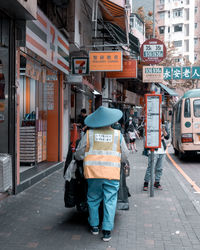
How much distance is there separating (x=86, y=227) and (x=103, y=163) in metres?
1.12

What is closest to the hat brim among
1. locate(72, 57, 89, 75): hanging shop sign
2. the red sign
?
the red sign

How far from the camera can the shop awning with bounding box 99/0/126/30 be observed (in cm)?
1202

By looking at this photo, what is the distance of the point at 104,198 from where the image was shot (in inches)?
184

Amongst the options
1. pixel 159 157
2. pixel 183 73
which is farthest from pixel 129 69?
pixel 159 157

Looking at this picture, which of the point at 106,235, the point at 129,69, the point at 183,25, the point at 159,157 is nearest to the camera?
the point at 106,235

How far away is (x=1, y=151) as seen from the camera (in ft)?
21.9

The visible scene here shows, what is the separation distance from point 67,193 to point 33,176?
118 inches

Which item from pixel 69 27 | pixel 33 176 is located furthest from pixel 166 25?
pixel 33 176

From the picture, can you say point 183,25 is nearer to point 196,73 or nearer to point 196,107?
point 196,73

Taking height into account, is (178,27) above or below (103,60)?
above

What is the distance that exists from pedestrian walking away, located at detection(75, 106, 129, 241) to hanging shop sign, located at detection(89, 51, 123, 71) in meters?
7.63

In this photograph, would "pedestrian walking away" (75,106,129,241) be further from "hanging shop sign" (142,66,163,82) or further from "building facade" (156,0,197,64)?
"building facade" (156,0,197,64)

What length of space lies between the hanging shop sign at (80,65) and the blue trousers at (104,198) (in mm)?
8081

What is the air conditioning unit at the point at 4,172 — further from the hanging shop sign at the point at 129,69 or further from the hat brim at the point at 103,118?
the hanging shop sign at the point at 129,69
